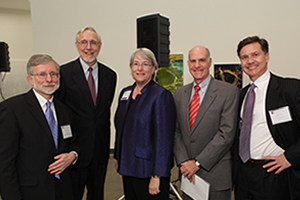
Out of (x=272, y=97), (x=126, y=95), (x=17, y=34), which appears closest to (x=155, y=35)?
(x=126, y=95)

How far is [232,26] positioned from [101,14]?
3.07m

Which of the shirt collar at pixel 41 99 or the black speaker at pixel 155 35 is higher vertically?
the black speaker at pixel 155 35

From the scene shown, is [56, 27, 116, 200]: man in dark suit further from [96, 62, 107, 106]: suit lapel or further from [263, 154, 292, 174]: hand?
[263, 154, 292, 174]: hand

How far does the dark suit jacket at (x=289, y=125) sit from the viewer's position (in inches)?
62.3

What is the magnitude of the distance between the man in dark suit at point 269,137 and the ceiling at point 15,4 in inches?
308

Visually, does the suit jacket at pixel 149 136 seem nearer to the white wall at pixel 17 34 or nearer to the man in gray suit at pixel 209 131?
the man in gray suit at pixel 209 131

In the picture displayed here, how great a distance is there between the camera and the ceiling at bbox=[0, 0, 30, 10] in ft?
22.2

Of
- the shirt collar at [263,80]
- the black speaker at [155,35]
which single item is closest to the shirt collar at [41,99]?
the black speaker at [155,35]

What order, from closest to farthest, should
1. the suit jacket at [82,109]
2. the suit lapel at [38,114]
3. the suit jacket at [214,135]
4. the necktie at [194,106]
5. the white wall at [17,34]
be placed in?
the suit lapel at [38,114]
the suit jacket at [214,135]
the necktie at [194,106]
the suit jacket at [82,109]
the white wall at [17,34]

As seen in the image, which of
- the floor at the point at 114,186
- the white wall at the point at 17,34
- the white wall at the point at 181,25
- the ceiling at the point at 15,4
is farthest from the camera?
the white wall at the point at 17,34

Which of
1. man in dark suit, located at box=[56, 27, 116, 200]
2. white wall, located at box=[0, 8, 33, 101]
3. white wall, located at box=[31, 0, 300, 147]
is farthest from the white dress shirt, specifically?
white wall, located at box=[0, 8, 33, 101]

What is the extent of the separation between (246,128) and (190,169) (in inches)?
23.4

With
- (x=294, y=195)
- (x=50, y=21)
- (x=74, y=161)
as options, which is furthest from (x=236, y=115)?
(x=50, y=21)

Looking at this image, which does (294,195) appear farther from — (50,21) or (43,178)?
(50,21)
